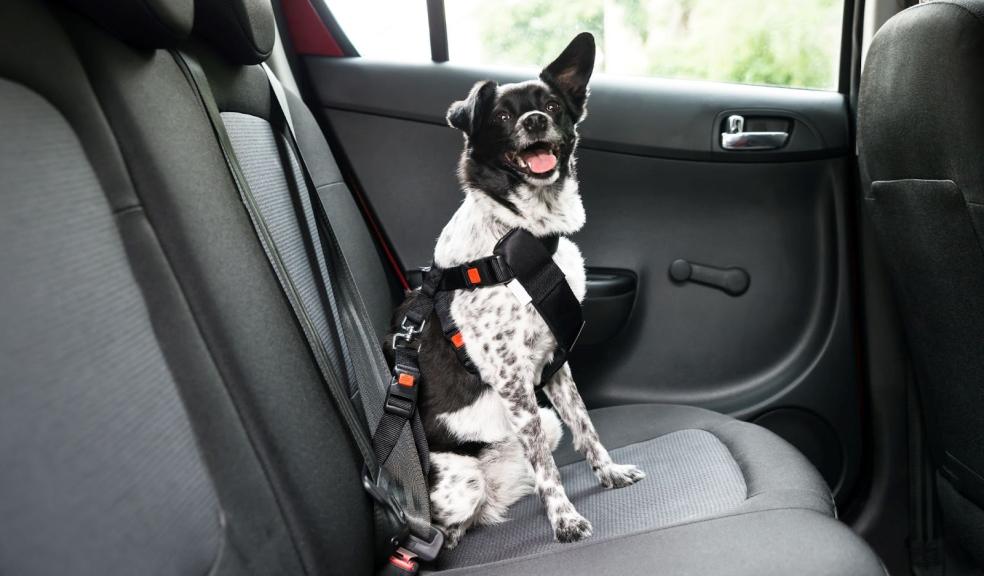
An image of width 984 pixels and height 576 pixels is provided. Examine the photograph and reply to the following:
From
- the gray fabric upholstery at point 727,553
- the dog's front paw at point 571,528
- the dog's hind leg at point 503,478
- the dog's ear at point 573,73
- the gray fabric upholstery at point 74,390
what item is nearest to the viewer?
the gray fabric upholstery at point 74,390

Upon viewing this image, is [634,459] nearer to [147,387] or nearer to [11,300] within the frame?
[147,387]

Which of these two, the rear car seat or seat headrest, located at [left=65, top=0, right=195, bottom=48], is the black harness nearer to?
the rear car seat

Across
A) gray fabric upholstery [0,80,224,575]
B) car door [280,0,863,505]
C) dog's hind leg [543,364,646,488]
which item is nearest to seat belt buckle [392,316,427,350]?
dog's hind leg [543,364,646,488]

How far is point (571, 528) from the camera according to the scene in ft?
5.09

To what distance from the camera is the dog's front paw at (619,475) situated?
5.71ft

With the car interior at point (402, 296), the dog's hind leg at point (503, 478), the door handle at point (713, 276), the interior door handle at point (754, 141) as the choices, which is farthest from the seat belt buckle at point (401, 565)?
the interior door handle at point (754, 141)

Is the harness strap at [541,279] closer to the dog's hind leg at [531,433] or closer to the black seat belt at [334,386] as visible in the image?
the dog's hind leg at [531,433]

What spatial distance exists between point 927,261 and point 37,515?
158 centimetres

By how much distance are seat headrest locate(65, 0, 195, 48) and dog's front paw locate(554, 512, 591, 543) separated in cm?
116

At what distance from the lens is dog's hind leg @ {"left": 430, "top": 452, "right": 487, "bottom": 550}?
169cm

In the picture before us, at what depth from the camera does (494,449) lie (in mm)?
1955

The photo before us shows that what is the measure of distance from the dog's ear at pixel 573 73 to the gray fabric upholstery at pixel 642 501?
98 centimetres

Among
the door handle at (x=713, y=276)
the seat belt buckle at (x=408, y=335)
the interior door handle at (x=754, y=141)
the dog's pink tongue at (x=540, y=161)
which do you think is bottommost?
the door handle at (x=713, y=276)

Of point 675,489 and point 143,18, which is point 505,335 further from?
point 143,18
